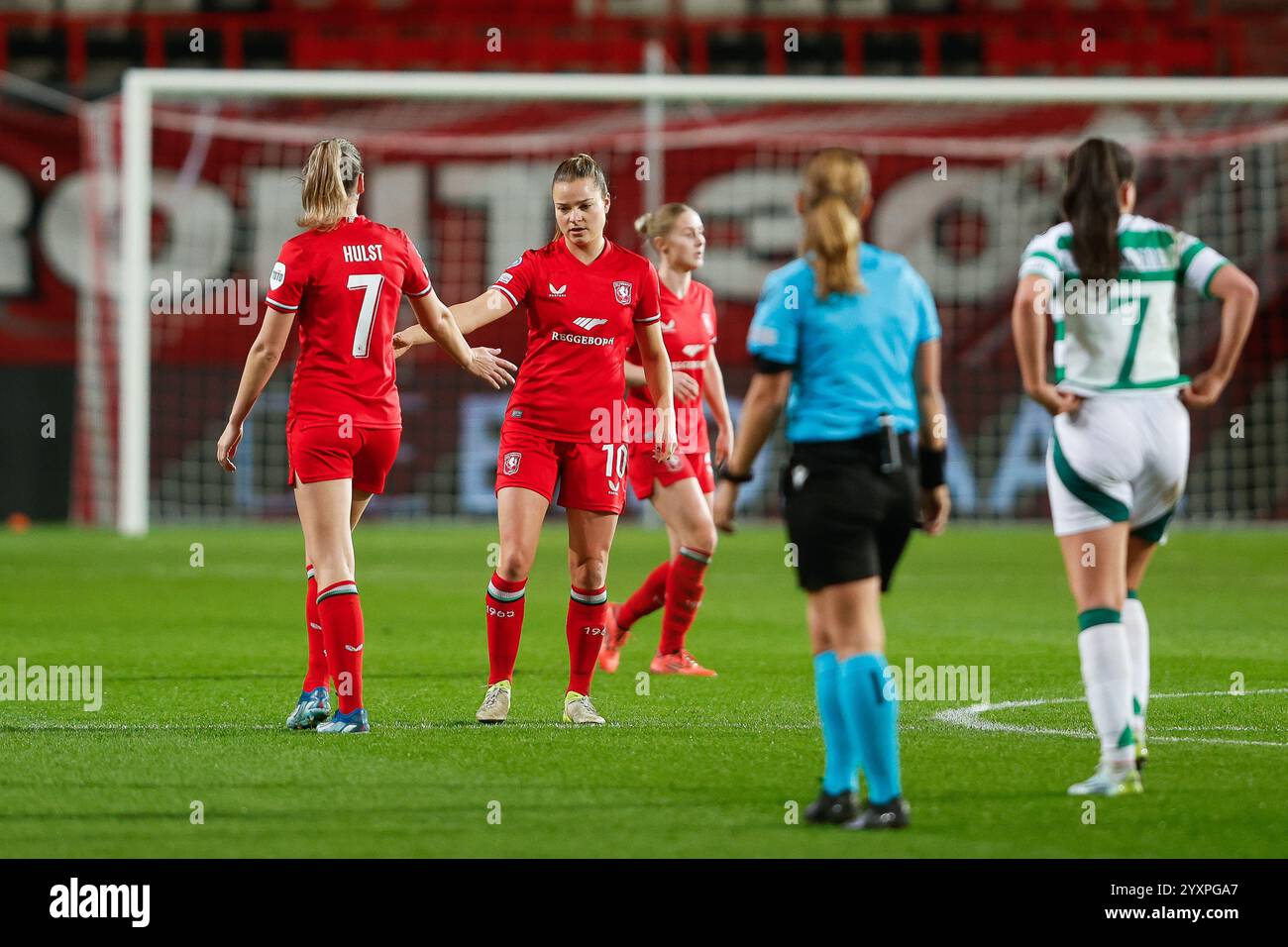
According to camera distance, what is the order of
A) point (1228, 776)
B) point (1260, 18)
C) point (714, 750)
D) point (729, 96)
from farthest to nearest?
point (1260, 18) → point (729, 96) → point (714, 750) → point (1228, 776)

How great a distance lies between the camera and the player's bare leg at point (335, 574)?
21.5 feet

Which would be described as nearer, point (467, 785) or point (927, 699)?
point (467, 785)

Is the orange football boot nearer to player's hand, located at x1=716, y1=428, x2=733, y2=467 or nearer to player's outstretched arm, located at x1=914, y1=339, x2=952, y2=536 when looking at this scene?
player's hand, located at x1=716, y1=428, x2=733, y2=467

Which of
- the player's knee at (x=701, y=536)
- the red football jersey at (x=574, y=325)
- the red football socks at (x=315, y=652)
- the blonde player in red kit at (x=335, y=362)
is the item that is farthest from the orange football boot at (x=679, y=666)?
the blonde player in red kit at (x=335, y=362)

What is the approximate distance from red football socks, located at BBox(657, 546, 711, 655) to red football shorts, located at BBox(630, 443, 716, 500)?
34 cm

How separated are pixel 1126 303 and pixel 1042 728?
201 centimetres

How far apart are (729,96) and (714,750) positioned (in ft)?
34.7

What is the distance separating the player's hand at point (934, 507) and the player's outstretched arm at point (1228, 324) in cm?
83

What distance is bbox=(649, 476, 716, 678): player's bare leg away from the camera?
8781mm

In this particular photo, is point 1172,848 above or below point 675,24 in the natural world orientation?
below

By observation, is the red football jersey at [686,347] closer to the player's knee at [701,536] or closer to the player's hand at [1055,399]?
the player's knee at [701,536]

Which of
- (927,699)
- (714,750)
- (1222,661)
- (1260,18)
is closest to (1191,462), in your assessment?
(1260,18)

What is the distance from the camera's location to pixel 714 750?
634 cm

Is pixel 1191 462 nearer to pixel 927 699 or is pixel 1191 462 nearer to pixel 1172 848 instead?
pixel 927 699
